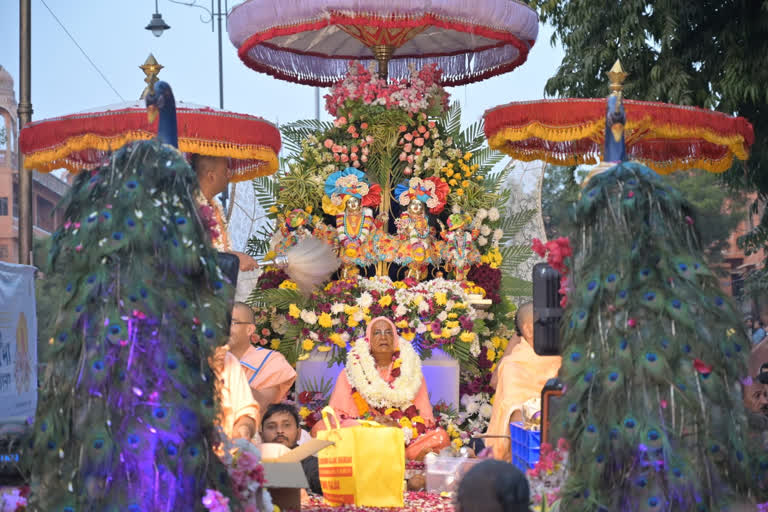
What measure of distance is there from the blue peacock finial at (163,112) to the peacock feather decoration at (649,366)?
86.5 inches

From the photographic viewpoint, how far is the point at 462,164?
11766 mm

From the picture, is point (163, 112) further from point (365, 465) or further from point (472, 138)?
point (472, 138)

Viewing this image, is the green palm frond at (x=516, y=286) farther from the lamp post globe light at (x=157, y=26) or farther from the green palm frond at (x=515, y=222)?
the lamp post globe light at (x=157, y=26)

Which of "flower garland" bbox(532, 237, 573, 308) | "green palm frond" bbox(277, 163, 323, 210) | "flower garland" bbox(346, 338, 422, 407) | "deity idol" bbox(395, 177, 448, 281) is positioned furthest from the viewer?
"green palm frond" bbox(277, 163, 323, 210)

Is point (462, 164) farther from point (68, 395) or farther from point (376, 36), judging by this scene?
point (68, 395)

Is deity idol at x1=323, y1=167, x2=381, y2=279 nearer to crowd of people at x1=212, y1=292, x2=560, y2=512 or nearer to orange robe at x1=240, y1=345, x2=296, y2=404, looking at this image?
crowd of people at x1=212, y1=292, x2=560, y2=512

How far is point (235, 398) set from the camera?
713cm

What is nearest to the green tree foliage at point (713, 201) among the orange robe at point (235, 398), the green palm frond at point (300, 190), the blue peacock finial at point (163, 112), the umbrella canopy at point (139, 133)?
the green palm frond at point (300, 190)

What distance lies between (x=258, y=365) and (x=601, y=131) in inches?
135

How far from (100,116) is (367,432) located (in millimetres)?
3539

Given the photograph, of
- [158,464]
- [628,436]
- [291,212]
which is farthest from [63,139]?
[628,436]

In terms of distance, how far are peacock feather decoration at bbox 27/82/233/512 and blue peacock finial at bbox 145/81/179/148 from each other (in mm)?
374

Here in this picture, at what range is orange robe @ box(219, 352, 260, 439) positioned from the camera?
7.05 metres

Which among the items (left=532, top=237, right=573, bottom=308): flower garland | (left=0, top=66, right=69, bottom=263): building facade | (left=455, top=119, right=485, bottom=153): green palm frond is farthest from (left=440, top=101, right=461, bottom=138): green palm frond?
(left=0, top=66, right=69, bottom=263): building facade
